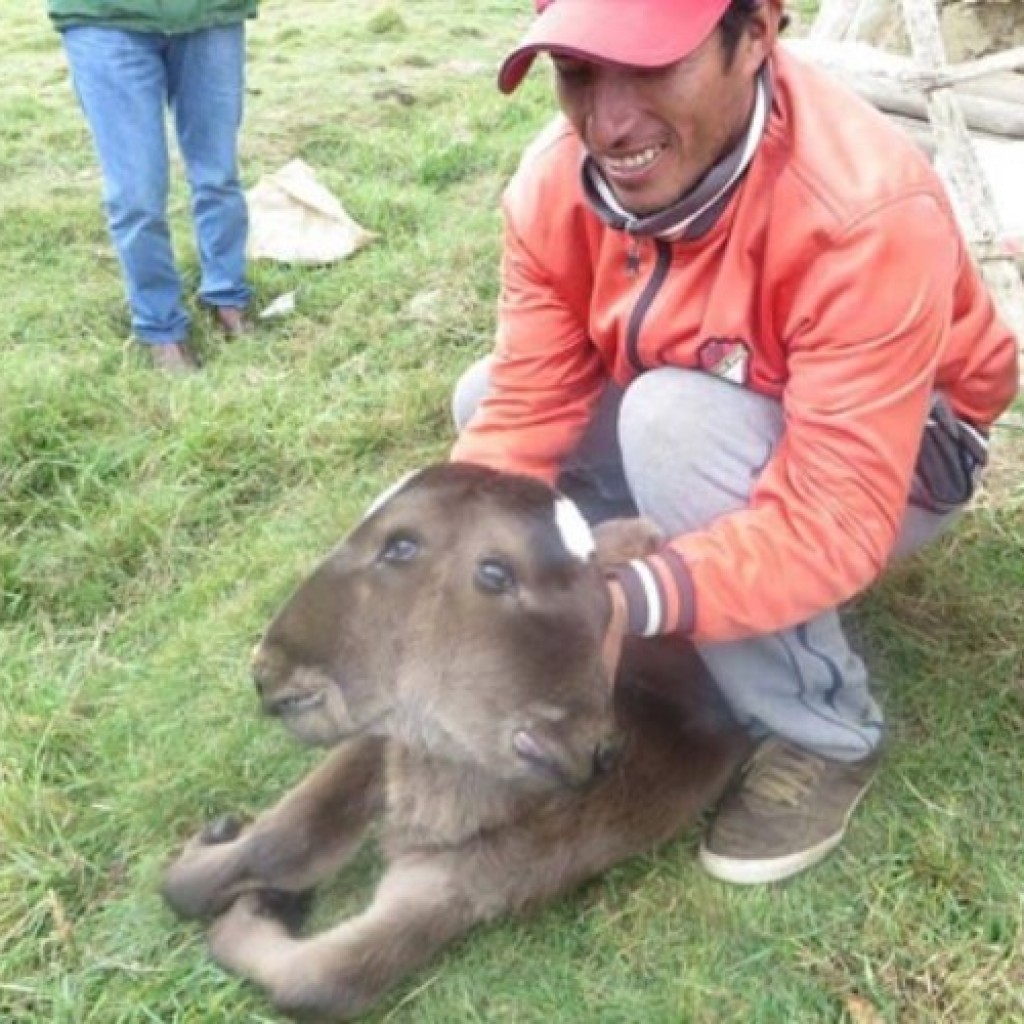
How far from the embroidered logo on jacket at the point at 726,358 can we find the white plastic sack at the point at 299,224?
11.2 feet

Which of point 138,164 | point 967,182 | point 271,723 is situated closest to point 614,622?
point 271,723

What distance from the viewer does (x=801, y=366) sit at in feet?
8.39

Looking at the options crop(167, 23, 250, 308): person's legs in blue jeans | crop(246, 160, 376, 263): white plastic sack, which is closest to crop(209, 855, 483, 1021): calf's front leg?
crop(167, 23, 250, 308): person's legs in blue jeans

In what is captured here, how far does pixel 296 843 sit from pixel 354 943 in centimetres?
28

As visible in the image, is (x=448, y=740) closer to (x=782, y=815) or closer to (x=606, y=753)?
(x=606, y=753)

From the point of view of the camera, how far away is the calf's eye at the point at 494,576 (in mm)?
2488

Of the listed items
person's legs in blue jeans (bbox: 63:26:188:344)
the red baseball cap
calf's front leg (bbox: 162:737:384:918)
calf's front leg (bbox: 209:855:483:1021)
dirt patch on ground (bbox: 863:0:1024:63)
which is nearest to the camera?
the red baseball cap

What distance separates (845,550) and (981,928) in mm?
808

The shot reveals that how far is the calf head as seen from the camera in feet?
8.14

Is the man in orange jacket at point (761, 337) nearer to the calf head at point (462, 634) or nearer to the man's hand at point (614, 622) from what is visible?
the man's hand at point (614, 622)

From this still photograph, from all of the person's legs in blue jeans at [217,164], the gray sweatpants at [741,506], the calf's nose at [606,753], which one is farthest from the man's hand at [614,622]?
the person's legs in blue jeans at [217,164]

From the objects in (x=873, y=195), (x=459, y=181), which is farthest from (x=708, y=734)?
(x=459, y=181)

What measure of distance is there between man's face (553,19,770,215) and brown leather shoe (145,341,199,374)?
2.86m

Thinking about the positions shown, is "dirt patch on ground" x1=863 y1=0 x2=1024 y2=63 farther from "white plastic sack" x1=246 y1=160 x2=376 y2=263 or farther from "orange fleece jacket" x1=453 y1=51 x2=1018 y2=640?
"orange fleece jacket" x1=453 y1=51 x2=1018 y2=640
